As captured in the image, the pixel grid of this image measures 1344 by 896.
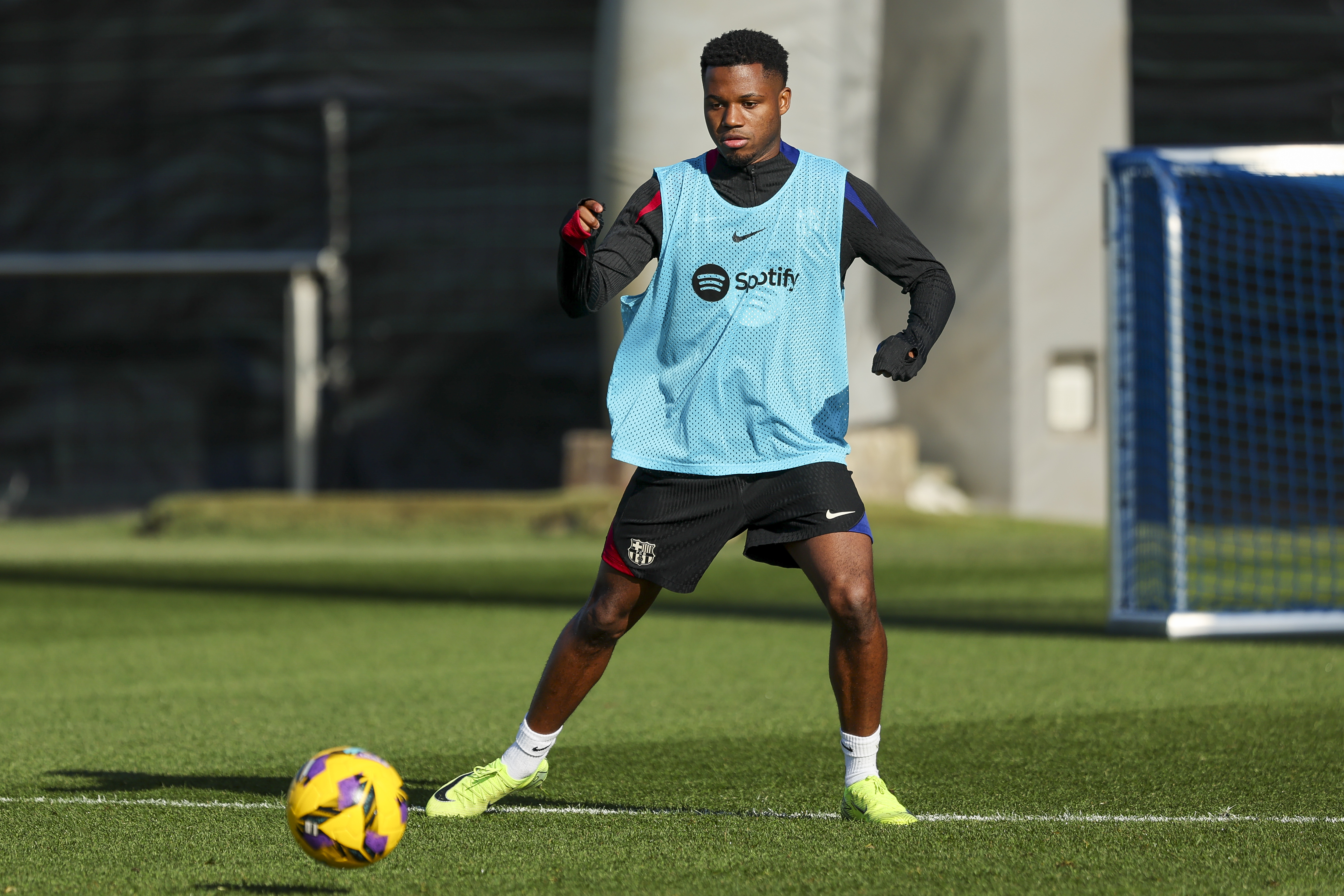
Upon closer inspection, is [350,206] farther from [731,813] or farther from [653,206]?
[731,813]

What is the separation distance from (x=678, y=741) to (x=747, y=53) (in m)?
2.21

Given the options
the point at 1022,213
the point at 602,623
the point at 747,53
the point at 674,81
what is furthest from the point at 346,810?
the point at 1022,213

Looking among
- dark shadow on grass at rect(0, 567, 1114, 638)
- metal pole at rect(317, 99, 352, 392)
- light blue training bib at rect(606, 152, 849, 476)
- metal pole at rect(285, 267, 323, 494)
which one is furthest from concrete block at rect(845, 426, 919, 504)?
light blue training bib at rect(606, 152, 849, 476)

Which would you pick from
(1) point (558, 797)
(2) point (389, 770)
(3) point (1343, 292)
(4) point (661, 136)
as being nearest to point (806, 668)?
(1) point (558, 797)

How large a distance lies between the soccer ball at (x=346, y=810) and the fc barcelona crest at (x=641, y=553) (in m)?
0.72

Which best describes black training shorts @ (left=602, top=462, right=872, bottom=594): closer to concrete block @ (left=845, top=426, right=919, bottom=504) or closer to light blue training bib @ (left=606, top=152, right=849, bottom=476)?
light blue training bib @ (left=606, top=152, right=849, bottom=476)

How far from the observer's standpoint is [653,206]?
148 inches

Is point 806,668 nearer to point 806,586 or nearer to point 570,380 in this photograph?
point 806,586

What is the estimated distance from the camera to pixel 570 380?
18.7 metres

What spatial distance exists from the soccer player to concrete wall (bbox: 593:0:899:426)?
992 centimetres

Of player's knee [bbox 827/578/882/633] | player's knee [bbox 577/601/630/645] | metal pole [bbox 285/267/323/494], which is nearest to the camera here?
player's knee [bbox 827/578/882/633]

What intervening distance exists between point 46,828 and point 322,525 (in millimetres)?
11167

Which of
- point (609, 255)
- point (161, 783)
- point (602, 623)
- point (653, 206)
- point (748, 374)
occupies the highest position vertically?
point (653, 206)

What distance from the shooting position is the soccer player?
3668mm
